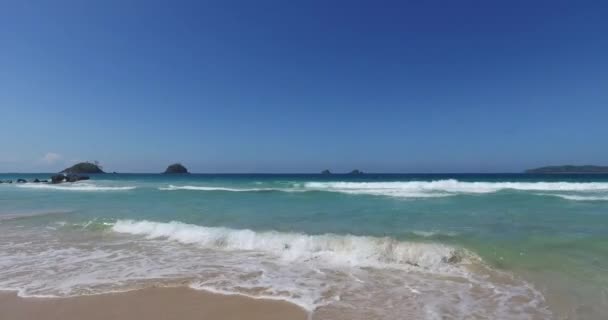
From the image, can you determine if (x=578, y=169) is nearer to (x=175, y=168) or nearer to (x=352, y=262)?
(x=352, y=262)

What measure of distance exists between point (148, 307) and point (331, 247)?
13.4ft

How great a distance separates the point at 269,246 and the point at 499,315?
5043 millimetres

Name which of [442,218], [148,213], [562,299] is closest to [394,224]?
[442,218]

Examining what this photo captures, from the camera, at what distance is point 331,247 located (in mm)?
7137

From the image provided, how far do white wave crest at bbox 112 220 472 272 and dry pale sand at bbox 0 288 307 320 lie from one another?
2297mm

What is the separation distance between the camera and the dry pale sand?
12.8 feet

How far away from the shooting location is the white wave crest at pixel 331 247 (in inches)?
244

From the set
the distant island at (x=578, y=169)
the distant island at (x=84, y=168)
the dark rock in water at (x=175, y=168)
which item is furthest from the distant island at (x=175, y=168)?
the distant island at (x=578, y=169)

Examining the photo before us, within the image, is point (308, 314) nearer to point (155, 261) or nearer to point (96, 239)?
point (155, 261)

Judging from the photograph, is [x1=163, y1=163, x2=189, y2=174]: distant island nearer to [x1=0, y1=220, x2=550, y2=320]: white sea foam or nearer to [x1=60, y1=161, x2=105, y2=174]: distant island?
[x1=60, y1=161, x2=105, y2=174]: distant island

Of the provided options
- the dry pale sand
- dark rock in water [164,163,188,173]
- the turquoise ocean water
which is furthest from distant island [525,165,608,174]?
dark rock in water [164,163,188,173]

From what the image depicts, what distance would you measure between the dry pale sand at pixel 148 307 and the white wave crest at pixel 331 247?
7.54ft

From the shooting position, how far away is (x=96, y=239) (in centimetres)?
835

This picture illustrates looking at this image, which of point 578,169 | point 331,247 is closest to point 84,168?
point 331,247
